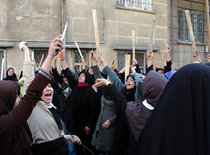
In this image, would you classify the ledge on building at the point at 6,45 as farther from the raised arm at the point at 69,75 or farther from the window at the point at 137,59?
the raised arm at the point at 69,75

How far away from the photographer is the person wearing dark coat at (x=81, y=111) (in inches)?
187

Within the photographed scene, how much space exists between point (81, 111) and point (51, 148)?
220 cm

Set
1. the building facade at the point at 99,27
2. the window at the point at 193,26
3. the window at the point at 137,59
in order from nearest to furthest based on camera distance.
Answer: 1. the building facade at the point at 99,27
2. the window at the point at 137,59
3. the window at the point at 193,26

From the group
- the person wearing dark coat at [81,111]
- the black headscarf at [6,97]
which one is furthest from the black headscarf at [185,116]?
the person wearing dark coat at [81,111]

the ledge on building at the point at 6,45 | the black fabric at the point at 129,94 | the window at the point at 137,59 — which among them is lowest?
the black fabric at the point at 129,94

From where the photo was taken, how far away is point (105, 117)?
403 centimetres

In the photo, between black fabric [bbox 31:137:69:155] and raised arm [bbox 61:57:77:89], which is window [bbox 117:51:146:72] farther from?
black fabric [bbox 31:137:69:155]

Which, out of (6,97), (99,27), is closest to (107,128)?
(6,97)

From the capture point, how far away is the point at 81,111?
4812 mm

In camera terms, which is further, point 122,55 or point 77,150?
point 122,55

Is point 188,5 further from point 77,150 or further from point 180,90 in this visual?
point 180,90

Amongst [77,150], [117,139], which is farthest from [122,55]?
[117,139]

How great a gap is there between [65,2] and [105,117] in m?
7.25

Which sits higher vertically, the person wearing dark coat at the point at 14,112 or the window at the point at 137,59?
the window at the point at 137,59
